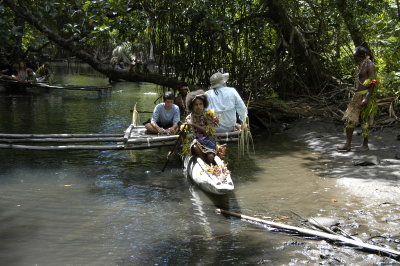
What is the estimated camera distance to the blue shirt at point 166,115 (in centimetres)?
778

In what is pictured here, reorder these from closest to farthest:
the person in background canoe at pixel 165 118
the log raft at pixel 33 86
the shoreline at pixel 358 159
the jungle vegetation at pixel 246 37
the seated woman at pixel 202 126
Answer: the shoreline at pixel 358 159
the seated woman at pixel 202 126
the person in background canoe at pixel 165 118
the jungle vegetation at pixel 246 37
the log raft at pixel 33 86

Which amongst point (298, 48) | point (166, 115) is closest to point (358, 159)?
point (166, 115)

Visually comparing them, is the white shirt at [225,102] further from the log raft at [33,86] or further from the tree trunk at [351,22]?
the log raft at [33,86]

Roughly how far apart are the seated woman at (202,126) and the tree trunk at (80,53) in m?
3.60

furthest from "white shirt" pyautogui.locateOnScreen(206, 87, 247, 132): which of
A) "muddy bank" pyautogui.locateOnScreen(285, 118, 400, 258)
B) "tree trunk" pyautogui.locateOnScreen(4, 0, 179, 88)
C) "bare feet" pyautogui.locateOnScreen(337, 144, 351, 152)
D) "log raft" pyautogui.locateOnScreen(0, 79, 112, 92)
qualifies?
"log raft" pyautogui.locateOnScreen(0, 79, 112, 92)

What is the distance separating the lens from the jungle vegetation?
9258 millimetres

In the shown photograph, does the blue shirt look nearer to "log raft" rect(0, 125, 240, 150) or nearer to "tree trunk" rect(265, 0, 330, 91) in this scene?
"log raft" rect(0, 125, 240, 150)

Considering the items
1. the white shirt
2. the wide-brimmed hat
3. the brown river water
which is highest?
the wide-brimmed hat

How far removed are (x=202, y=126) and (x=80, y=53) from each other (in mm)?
4136

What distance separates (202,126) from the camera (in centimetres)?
618

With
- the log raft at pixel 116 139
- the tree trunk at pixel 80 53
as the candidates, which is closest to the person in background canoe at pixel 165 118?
the log raft at pixel 116 139

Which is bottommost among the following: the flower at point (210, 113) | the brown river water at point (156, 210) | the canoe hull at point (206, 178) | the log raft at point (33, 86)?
the brown river water at point (156, 210)

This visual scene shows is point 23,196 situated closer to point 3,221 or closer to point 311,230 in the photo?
point 3,221

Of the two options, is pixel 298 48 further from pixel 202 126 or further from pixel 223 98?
pixel 202 126
